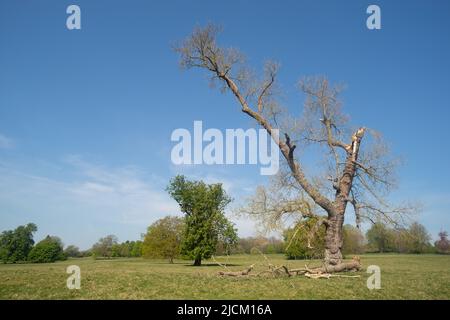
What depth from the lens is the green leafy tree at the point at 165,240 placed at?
5359 centimetres

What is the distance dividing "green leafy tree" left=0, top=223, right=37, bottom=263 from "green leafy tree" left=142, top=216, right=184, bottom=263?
29988mm

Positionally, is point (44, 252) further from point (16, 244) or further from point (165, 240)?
point (165, 240)

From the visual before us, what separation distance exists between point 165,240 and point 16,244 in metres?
37.3

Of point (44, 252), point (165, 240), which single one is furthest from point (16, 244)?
point (165, 240)

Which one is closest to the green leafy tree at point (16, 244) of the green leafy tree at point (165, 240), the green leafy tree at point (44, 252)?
the green leafy tree at point (44, 252)

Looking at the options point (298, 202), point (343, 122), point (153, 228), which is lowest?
point (153, 228)

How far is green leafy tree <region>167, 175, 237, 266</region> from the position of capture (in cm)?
4853

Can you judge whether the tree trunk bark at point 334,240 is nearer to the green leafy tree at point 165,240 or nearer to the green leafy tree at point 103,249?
the green leafy tree at point 165,240

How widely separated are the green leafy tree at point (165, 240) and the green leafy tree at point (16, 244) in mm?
29988

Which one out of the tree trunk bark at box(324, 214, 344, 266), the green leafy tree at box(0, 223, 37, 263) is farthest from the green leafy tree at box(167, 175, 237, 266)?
the green leafy tree at box(0, 223, 37, 263)
